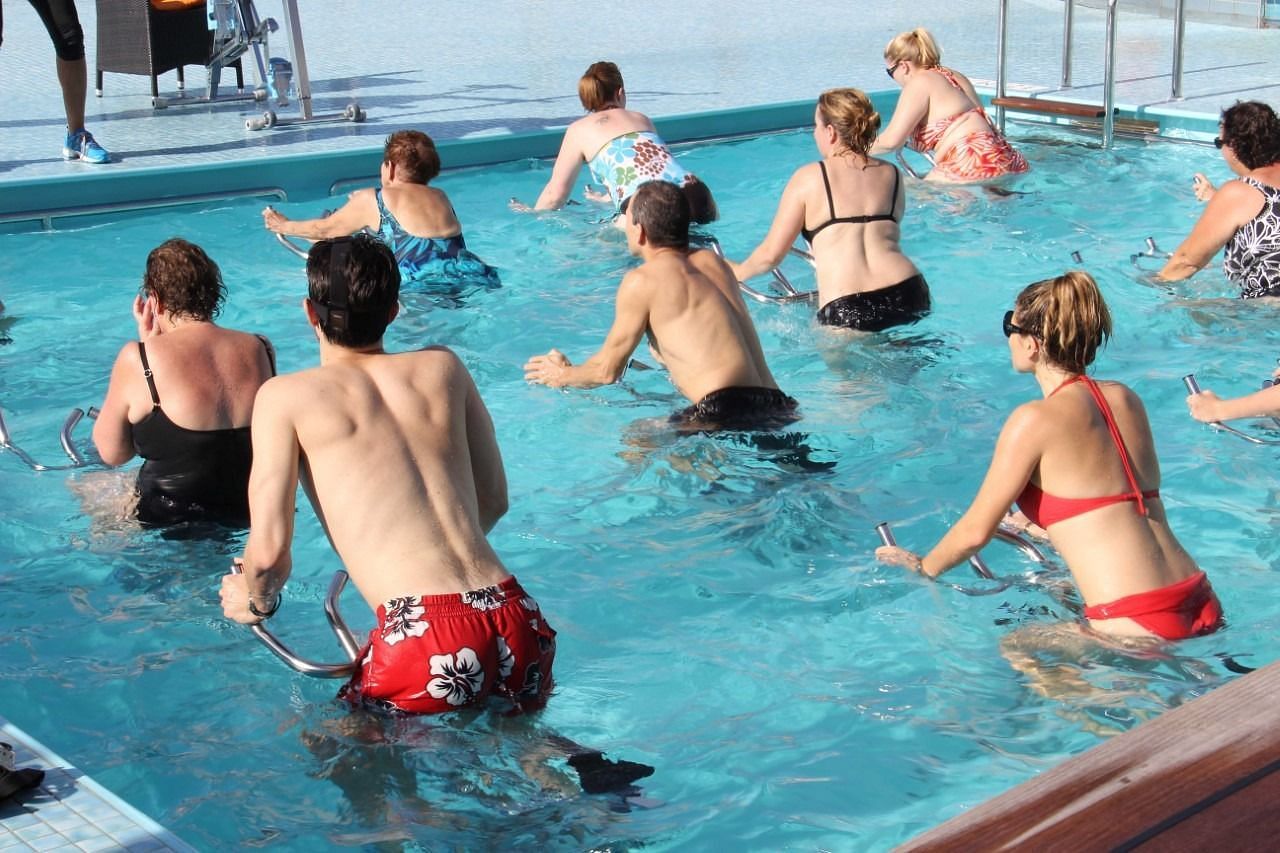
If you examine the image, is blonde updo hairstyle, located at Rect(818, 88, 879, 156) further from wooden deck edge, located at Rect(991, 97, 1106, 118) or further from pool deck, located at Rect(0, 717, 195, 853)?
pool deck, located at Rect(0, 717, 195, 853)

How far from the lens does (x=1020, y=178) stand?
29.7 ft

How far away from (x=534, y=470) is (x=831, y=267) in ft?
5.35

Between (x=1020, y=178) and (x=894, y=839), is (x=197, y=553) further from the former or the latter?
(x=1020, y=178)

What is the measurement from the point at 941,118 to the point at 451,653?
A: 6.46m

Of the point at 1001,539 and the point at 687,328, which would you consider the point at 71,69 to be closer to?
the point at 687,328

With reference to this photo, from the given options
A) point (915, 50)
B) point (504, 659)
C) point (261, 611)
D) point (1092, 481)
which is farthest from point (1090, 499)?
point (915, 50)

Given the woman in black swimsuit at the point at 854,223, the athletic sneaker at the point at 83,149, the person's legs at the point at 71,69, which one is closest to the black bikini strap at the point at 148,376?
A: the woman in black swimsuit at the point at 854,223

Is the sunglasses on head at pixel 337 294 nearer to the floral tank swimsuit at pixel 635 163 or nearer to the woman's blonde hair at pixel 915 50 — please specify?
the floral tank swimsuit at pixel 635 163

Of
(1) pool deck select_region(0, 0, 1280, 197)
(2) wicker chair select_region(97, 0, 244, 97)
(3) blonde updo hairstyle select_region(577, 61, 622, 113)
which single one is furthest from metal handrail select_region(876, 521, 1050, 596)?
(2) wicker chair select_region(97, 0, 244, 97)

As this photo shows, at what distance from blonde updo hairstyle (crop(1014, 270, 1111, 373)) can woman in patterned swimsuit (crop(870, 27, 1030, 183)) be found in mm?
5287

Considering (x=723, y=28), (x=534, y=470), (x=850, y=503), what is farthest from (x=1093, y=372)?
(x=723, y=28)

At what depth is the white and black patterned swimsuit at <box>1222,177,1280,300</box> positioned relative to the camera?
597 centimetres

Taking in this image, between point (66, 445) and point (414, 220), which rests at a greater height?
point (414, 220)

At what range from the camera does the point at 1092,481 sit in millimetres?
3359
